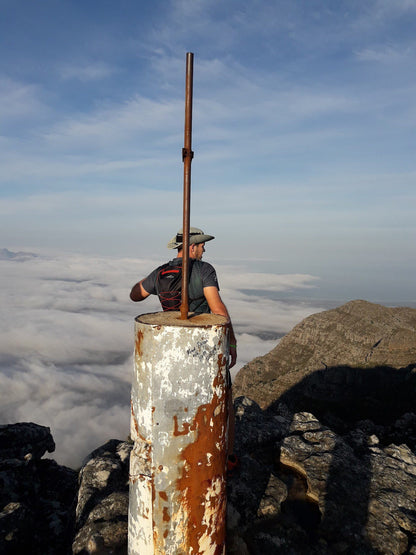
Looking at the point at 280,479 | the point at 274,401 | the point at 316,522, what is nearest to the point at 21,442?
the point at 280,479

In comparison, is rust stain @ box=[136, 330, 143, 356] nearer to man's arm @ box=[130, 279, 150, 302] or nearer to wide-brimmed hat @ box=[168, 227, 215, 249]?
man's arm @ box=[130, 279, 150, 302]

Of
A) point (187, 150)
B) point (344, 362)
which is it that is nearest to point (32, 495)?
point (187, 150)

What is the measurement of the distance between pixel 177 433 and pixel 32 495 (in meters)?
4.09

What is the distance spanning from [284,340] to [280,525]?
22.4 metres

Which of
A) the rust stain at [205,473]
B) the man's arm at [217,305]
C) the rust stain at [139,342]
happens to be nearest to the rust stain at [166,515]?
the rust stain at [205,473]

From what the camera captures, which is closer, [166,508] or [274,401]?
[166,508]

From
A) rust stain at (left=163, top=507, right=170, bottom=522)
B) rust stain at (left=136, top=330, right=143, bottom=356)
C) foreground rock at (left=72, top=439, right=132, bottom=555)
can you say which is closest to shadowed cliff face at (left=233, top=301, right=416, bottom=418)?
foreground rock at (left=72, top=439, right=132, bottom=555)

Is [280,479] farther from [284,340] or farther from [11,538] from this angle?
[284,340]

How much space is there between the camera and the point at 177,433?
3.01 meters

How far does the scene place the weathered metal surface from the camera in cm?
300

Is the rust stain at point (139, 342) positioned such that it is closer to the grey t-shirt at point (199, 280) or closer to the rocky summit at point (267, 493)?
the grey t-shirt at point (199, 280)

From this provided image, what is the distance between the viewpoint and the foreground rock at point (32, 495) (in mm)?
4465

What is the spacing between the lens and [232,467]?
5.21 metres

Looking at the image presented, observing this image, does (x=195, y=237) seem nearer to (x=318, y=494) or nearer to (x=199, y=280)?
(x=199, y=280)
